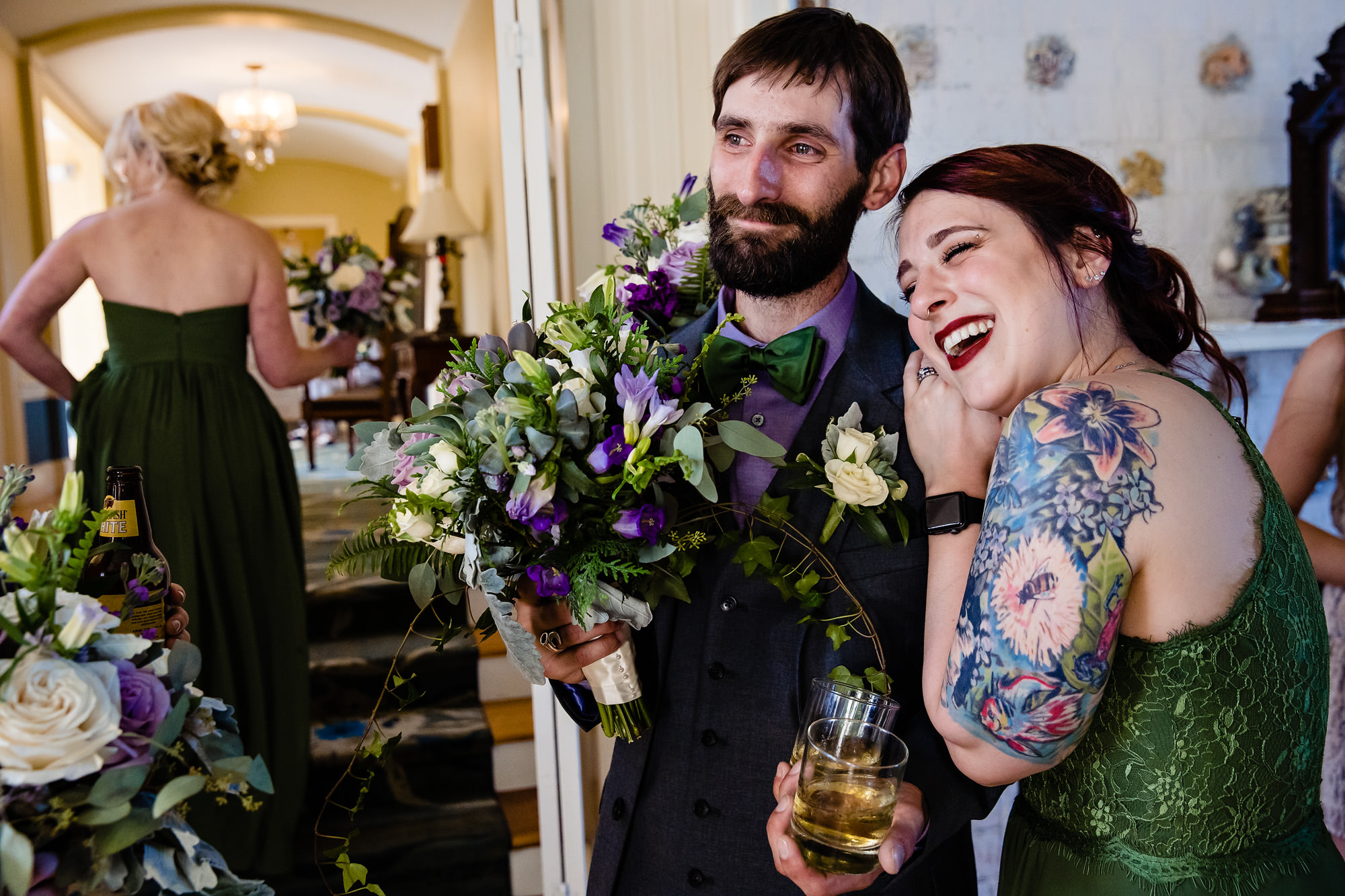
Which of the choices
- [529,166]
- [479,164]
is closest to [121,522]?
[529,166]

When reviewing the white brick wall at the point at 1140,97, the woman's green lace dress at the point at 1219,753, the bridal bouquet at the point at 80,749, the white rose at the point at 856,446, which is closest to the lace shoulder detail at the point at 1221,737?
the woman's green lace dress at the point at 1219,753

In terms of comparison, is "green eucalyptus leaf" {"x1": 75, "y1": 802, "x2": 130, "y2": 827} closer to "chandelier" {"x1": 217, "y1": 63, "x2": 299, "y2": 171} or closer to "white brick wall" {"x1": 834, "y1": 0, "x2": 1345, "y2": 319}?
"white brick wall" {"x1": 834, "y1": 0, "x2": 1345, "y2": 319}

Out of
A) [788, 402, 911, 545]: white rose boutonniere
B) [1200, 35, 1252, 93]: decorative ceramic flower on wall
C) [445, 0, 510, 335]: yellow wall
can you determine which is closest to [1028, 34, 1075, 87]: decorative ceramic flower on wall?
[1200, 35, 1252, 93]: decorative ceramic flower on wall

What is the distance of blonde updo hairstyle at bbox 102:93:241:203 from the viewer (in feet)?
9.16

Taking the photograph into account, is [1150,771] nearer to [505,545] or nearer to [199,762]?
[505,545]

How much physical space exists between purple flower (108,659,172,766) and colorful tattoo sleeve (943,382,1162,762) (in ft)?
2.28

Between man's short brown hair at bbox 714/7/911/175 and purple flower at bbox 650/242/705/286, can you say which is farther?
purple flower at bbox 650/242/705/286

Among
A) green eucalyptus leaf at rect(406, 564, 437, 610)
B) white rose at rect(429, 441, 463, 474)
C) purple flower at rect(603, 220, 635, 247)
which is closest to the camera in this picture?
white rose at rect(429, 441, 463, 474)

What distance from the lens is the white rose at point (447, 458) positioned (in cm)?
100

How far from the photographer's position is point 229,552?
285 centimetres

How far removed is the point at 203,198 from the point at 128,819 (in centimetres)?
266

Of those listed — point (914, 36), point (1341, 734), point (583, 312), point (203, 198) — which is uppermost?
point (914, 36)

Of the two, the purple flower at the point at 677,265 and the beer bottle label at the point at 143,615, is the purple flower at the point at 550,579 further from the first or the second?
the purple flower at the point at 677,265

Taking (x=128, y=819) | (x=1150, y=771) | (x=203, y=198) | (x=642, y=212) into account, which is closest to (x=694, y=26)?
(x=642, y=212)
